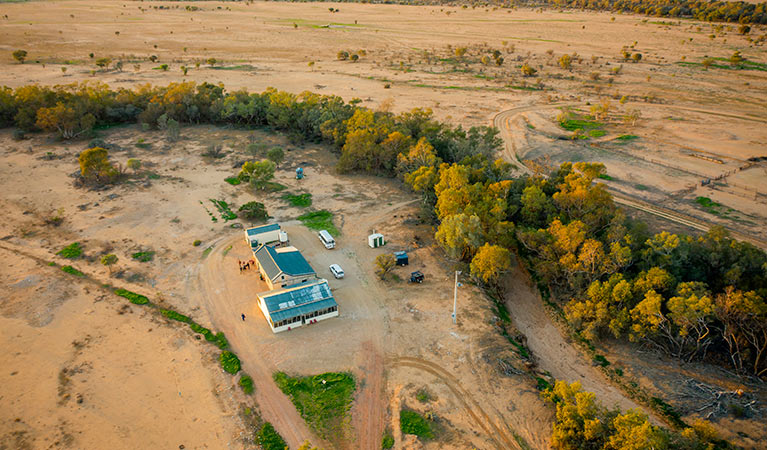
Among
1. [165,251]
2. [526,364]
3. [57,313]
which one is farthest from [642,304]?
[57,313]

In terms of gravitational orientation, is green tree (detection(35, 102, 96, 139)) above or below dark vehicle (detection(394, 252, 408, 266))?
above

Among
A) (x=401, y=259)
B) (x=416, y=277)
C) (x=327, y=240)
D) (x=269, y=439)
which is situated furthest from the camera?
(x=327, y=240)

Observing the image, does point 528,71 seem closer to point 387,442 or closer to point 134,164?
point 134,164

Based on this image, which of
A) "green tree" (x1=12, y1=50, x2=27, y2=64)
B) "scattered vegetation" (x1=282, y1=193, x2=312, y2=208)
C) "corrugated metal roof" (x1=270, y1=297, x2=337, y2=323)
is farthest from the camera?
"green tree" (x1=12, y1=50, x2=27, y2=64)

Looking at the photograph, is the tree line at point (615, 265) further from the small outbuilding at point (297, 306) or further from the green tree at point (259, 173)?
the green tree at point (259, 173)

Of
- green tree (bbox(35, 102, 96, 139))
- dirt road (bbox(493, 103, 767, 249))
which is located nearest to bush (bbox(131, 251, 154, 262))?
green tree (bbox(35, 102, 96, 139))

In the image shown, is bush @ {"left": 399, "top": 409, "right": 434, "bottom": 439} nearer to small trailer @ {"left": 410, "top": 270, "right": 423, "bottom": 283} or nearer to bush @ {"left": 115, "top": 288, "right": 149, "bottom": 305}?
small trailer @ {"left": 410, "top": 270, "right": 423, "bottom": 283}

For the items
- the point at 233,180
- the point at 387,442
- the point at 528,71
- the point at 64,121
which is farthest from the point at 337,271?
the point at 528,71

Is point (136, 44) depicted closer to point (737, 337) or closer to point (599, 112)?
point (599, 112)
